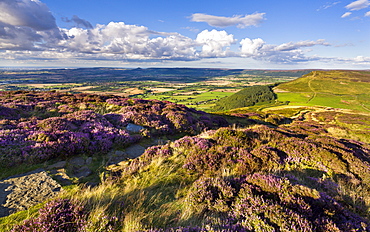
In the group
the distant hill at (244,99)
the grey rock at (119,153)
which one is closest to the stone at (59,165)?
the grey rock at (119,153)

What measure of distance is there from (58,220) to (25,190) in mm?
2684

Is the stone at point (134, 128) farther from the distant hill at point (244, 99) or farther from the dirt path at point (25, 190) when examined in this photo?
the distant hill at point (244, 99)

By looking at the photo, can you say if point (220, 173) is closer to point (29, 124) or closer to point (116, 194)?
point (116, 194)

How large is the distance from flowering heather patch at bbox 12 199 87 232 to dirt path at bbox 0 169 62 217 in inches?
49.0

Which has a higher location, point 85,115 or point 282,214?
point 282,214

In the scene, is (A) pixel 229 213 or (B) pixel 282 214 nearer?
(B) pixel 282 214

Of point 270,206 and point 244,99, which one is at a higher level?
point 270,206

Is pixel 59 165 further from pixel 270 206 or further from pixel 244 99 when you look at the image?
pixel 244 99

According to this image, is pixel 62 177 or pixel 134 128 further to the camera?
pixel 134 128

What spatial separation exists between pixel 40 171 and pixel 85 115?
7.65m

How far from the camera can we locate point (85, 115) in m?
13.3

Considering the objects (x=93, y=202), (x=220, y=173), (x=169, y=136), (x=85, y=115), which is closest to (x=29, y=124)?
(x=85, y=115)

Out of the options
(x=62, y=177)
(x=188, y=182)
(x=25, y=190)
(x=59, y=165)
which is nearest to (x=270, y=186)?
(x=188, y=182)

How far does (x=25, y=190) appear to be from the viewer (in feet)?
16.8
